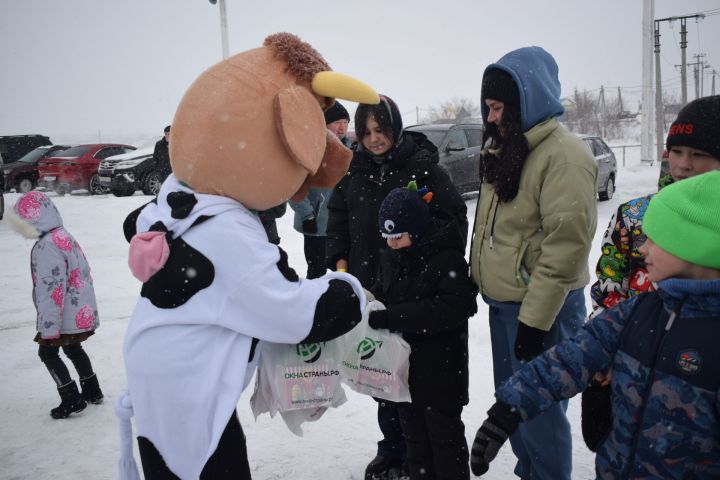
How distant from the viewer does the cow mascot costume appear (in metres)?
1.61

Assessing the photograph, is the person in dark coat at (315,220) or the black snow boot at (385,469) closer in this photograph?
the black snow boot at (385,469)

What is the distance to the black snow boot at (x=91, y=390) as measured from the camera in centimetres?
377

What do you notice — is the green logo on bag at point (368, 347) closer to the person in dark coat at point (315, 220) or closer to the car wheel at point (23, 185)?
the person in dark coat at point (315, 220)

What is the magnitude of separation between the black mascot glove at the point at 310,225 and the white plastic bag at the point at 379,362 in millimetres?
2874

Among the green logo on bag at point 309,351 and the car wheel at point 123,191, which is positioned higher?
the green logo on bag at point 309,351

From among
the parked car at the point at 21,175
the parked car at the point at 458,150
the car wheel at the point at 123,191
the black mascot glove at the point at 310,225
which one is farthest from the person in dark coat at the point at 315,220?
the parked car at the point at 21,175

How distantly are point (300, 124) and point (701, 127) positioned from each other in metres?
1.39

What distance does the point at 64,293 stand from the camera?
362 centimetres

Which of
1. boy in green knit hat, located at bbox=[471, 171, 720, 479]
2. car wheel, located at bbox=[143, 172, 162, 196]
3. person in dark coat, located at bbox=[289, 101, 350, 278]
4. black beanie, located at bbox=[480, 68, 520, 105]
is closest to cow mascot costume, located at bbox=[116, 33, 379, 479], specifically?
boy in green knit hat, located at bbox=[471, 171, 720, 479]

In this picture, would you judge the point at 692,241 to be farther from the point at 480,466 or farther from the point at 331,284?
the point at 331,284

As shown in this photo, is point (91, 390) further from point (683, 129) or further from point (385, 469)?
point (683, 129)

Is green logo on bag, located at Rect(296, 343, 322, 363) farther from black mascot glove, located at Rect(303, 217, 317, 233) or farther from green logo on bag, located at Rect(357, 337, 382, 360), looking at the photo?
black mascot glove, located at Rect(303, 217, 317, 233)

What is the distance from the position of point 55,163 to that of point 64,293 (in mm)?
14714

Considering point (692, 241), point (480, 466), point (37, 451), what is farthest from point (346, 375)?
point (37, 451)
